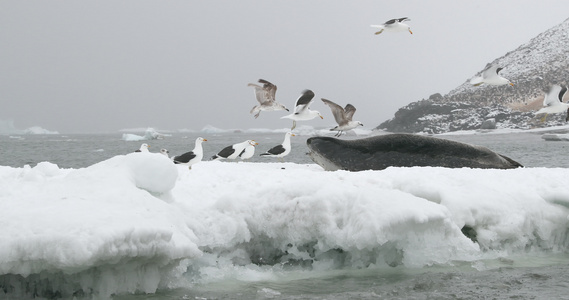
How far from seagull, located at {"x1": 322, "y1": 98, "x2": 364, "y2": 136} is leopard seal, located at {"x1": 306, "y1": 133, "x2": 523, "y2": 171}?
4.38 m

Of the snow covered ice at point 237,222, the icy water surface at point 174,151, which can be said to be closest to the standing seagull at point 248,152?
the snow covered ice at point 237,222

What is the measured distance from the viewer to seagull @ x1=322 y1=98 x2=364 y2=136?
16969 mm

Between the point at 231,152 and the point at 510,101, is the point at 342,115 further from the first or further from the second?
the point at 510,101

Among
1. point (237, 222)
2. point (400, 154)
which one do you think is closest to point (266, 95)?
point (400, 154)

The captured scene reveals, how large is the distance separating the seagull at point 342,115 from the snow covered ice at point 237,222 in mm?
7367

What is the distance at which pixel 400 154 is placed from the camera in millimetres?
12312

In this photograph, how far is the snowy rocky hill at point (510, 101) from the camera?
371ft

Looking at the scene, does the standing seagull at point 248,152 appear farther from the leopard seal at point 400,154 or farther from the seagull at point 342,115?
the seagull at point 342,115

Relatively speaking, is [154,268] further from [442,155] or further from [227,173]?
[442,155]

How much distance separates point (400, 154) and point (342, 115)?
5.06 metres

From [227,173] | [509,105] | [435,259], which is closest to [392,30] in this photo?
[227,173]

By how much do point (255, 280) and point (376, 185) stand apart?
2818 millimetres

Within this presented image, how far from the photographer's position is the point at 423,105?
13038 centimetres

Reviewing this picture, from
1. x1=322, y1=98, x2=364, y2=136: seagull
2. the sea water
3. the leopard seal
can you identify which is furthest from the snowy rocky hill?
the sea water
